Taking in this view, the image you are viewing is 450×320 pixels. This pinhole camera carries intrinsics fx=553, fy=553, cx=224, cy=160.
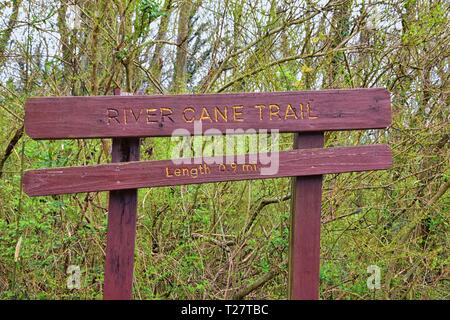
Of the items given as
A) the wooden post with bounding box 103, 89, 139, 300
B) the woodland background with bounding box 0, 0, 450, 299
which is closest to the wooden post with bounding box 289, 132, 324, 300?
the wooden post with bounding box 103, 89, 139, 300

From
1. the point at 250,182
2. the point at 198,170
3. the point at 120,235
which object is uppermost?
the point at 250,182

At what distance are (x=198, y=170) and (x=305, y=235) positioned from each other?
76cm

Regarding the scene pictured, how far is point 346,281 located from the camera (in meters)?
5.25

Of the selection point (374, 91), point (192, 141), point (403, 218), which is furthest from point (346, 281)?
point (374, 91)

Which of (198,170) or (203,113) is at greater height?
(203,113)

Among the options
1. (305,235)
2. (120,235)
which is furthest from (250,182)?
(120,235)

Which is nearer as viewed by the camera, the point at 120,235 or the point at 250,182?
the point at 120,235

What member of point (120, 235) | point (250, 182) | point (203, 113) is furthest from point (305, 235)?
point (250, 182)

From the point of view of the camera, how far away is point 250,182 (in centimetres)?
516

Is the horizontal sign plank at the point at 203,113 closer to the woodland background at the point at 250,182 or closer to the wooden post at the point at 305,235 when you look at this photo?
the wooden post at the point at 305,235

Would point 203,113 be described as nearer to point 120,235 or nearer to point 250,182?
point 120,235

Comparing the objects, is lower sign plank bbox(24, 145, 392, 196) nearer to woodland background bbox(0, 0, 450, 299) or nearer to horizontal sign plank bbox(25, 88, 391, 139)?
horizontal sign plank bbox(25, 88, 391, 139)

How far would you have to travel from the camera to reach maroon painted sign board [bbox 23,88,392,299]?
10.4ft
